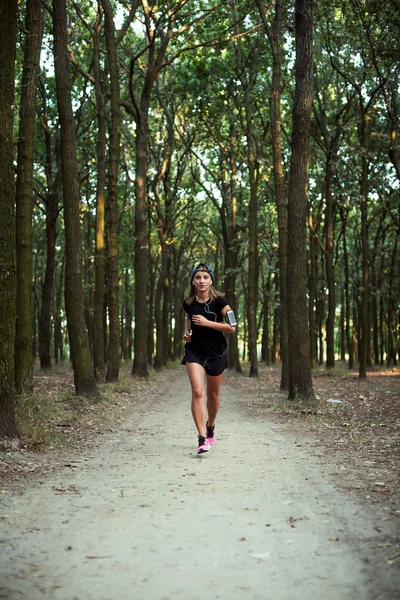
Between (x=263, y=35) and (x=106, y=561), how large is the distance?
846 inches

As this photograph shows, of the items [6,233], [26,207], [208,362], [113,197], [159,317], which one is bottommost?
[208,362]

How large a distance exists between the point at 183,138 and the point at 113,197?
1219 centimetres

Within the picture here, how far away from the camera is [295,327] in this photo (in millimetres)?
13523

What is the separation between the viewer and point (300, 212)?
13453 millimetres

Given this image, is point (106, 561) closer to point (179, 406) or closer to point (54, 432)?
point (54, 432)

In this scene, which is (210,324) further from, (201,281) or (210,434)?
(210,434)

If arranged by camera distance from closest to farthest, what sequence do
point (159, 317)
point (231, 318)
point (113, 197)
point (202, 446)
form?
point (231, 318), point (202, 446), point (113, 197), point (159, 317)

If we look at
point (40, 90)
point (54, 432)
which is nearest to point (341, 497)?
point (54, 432)

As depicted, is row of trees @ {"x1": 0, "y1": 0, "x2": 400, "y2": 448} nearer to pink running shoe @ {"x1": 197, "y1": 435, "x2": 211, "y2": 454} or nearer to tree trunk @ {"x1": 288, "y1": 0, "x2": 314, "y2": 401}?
tree trunk @ {"x1": 288, "y1": 0, "x2": 314, "y2": 401}

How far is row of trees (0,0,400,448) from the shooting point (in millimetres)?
11141

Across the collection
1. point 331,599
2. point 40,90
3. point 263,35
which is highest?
point 263,35

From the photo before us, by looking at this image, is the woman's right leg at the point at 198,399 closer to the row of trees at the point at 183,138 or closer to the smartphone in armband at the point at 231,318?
the smartphone in armband at the point at 231,318

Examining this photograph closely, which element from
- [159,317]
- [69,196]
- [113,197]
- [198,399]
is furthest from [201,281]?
[159,317]

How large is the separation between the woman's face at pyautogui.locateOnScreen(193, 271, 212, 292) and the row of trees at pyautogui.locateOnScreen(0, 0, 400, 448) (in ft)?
7.03
